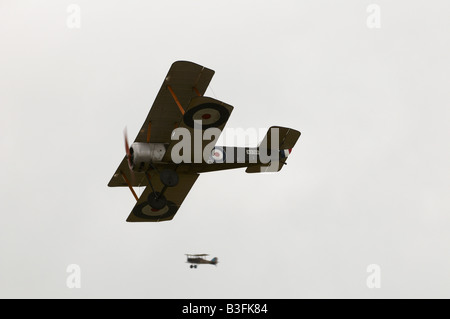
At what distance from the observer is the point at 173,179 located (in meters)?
19.6

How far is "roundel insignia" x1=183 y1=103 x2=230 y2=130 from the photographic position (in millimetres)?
18531

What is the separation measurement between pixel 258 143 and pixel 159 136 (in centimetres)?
337

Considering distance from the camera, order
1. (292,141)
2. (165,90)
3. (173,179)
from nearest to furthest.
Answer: (165,90), (173,179), (292,141)

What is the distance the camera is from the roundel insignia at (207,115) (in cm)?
1853

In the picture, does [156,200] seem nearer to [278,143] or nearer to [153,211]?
[153,211]

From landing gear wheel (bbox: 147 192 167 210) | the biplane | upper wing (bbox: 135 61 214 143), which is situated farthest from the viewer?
landing gear wheel (bbox: 147 192 167 210)

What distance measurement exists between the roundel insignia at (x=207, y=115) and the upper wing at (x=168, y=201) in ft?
7.61

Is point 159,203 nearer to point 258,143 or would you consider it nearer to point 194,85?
point 258,143

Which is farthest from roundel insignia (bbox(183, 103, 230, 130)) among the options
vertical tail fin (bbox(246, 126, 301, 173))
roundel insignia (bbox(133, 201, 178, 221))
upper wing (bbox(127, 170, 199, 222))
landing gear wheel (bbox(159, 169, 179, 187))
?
roundel insignia (bbox(133, 201, 178, 221))

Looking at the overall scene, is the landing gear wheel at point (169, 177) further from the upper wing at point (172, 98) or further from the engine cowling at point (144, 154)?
the upper wing at point (172, 98)

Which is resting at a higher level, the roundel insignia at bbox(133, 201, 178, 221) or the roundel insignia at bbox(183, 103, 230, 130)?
the roundel insignia at bbox(183, 103, 230, 130)

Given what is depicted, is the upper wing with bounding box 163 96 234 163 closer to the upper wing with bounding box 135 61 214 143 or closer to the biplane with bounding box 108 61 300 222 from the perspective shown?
the biplane with bounding box 108 61 300 222

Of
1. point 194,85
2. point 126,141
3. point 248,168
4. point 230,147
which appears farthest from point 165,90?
point 248,168

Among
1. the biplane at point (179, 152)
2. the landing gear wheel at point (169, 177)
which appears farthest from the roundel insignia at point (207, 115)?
the landing gear wheel at point (169, 177)
